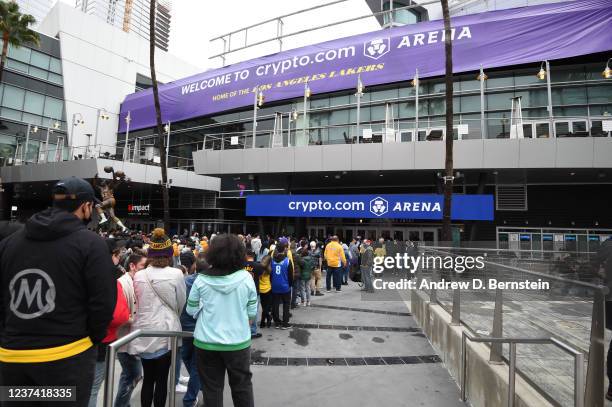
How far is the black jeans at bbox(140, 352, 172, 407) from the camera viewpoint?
3447mm

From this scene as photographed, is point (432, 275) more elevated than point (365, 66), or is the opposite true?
point (365, 66)

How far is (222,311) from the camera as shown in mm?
3229

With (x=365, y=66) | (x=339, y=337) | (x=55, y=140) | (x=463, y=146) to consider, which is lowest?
(x=339, y=337)

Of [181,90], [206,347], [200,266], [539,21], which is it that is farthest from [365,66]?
[206,347]

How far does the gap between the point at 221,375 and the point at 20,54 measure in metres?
40.6

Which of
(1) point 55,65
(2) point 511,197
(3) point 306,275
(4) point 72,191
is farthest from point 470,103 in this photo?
(1) point 55,65

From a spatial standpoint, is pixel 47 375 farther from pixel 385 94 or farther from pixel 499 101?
pixel 499 101

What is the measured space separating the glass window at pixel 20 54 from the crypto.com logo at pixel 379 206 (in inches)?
1385

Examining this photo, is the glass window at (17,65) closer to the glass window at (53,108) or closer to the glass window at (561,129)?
the glass window at (53,108)

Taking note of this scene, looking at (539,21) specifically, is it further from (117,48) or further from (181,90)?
(117,48)

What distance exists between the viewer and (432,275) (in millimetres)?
7410

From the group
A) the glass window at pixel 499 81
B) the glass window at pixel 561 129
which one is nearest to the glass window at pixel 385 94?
the glass window at pixel 499 81

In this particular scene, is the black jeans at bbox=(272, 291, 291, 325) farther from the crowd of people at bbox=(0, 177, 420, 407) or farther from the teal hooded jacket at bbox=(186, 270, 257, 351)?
the teal hooded jacket at bbox=(186, 270, 257, 351)

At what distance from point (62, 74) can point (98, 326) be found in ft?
133
